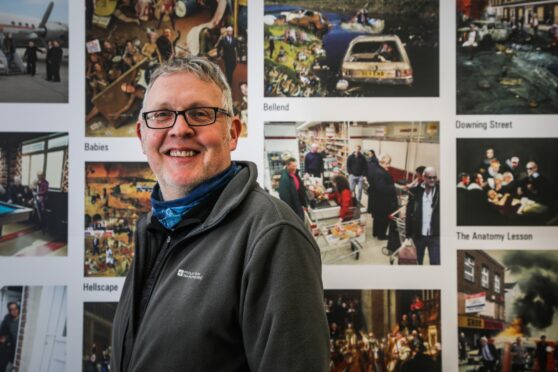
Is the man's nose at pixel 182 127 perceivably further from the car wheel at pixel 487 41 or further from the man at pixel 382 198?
the car wheel at pixel 487 41

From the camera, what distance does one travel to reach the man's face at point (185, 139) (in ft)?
2.98

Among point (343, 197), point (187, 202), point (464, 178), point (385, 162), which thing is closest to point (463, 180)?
point (464, 178)

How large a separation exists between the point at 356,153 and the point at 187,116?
25.9 inches

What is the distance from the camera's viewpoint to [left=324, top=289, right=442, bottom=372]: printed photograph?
4.57ft

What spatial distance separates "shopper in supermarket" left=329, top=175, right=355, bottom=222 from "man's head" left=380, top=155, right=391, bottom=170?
0.40 ft

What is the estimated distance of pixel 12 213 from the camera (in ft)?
4.67

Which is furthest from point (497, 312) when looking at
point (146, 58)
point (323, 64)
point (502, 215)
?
point (146, 58)

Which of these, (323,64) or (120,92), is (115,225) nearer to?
(120,92)

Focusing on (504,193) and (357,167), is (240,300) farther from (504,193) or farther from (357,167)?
(504,193)

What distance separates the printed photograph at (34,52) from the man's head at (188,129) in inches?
25.7

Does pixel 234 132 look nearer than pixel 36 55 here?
Yes

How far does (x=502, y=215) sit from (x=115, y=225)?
4.00ft

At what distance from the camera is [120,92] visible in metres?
1.42

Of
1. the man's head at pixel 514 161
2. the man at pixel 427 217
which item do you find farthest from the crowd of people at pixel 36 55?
the man's head at pixel 514 161
